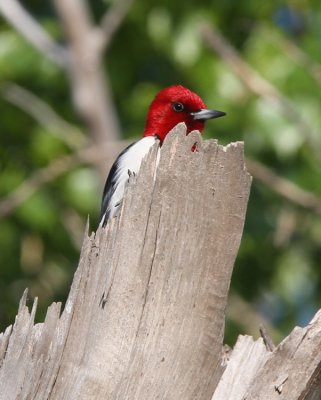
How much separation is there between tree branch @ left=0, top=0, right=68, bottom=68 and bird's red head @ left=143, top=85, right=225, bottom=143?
121 inches

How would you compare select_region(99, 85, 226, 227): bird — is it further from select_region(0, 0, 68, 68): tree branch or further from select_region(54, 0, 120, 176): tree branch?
select_region(54, 0, 120, 176): tree branch

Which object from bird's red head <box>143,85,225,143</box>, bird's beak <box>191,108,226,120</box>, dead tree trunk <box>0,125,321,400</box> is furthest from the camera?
bird's red head <box>143,85,225,143</box>

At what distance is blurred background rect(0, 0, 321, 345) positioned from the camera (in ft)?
26.9

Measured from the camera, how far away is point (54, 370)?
155 inches

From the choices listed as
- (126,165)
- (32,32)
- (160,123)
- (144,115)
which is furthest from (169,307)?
(32,32)

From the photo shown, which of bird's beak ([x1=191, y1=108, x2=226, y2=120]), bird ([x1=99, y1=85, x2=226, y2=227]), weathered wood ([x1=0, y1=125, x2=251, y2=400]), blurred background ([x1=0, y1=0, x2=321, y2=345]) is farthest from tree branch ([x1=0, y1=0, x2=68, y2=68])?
weathered wood ([x1=0, y1=125, x2=251, y2=400])

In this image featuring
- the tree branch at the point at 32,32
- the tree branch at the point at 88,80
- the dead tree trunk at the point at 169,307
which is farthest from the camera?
the tree branch at the point at 88,80

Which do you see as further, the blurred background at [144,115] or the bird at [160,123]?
the blurred background at [144,115]

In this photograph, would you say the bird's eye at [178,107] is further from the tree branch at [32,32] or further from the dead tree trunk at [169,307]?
the tree branch at [32,32]

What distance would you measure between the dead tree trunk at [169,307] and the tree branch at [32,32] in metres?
5.39

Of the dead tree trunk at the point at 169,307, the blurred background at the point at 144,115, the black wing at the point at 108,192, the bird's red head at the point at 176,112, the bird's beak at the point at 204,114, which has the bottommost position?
the dead tree trunk at the point at 169,307

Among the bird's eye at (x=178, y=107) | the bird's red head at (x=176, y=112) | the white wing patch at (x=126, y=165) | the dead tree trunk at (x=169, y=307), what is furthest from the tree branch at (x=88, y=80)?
the dead tree trunk at (x=169, y=307)

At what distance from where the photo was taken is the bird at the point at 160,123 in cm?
569

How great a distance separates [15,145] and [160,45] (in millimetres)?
1528
